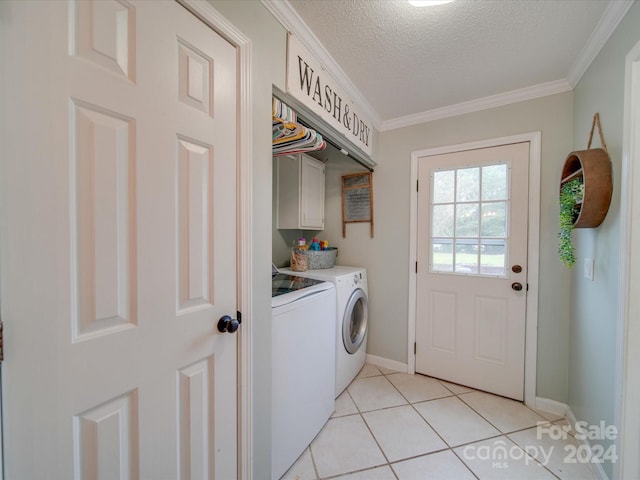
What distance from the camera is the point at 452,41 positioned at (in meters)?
1.39

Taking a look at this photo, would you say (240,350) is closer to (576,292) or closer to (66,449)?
(66,449)

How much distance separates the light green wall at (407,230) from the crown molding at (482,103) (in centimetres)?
4

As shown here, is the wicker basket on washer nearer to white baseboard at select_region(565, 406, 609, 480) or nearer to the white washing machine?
the white washing machine

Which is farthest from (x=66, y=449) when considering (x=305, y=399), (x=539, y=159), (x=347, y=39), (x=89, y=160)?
(x=539, y=159)

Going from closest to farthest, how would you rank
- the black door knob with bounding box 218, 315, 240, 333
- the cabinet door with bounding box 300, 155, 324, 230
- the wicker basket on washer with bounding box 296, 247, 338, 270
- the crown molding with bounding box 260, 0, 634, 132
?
the black door knob with bounding box 218, 315, 240, 333 → the crown molding with bounding box 260, 0, 634, 132 → the wicker basket on washer with bounding box 296, 247, 338, 270 → the cabinet door with bounding box 300, 155, 324, 230

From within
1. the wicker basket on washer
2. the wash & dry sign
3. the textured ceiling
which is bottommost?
the wicker basket on washer

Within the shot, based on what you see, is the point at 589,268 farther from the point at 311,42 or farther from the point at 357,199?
the point at 311,42

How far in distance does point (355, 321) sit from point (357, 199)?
1.18m

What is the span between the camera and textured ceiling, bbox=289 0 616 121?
120 cm

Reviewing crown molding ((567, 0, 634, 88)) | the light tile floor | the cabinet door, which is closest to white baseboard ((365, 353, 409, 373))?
the light tile floor

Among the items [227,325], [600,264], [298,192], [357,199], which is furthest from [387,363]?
[227,325]

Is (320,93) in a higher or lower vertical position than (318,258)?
higher

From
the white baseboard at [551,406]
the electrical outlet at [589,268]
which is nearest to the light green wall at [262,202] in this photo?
the electrical outlet at [589,268]

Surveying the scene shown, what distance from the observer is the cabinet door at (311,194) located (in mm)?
2348
